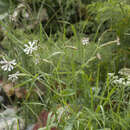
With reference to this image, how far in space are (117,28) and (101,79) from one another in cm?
50

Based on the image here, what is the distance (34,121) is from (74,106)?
596 millimetres

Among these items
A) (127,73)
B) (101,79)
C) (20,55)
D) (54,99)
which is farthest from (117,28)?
(54,99)

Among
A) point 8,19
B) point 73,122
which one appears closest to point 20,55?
point 8,19

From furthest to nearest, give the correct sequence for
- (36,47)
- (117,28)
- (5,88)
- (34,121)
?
(5,88) < (117,28) < (34,121) < (36,47)

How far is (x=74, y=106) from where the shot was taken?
4.47ft

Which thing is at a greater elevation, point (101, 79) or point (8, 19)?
point (8, 19)

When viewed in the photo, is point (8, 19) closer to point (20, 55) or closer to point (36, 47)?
point (20, 55)

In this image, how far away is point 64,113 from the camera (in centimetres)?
135

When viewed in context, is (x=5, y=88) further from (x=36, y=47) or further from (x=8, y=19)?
(x=36, y=47)

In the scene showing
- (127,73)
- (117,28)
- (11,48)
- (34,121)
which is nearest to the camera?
(127,73)

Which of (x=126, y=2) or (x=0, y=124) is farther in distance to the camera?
(x=126, y=2)

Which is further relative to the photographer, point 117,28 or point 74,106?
point 117,28

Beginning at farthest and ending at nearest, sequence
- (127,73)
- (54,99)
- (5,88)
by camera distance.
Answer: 1. (5,88)
2. (127,73)
3. (54,99)

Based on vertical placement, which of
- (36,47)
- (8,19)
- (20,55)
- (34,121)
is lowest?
(34,121)
